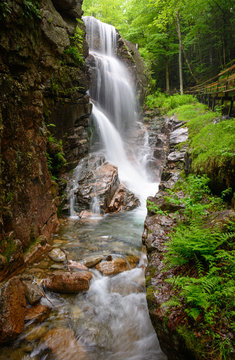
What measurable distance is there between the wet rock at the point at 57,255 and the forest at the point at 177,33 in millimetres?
15414

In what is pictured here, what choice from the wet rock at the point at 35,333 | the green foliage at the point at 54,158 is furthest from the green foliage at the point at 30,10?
the wet rock at the point at 35,333

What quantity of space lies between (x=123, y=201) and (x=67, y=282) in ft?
19.1

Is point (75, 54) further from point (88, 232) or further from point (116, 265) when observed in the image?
point (116, 265)

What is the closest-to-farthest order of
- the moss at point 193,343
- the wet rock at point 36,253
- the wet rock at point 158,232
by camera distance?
the moss at point 193,343 → the wet rock at point 158,232 → the wet rock at point 36,253

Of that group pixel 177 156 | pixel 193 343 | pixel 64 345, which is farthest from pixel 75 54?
pixel 193 343

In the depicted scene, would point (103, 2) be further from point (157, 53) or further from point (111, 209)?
point (111, 209)

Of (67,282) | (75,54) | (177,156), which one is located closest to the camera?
(67,282)

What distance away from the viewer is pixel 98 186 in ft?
30.1

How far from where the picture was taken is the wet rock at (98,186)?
878cm

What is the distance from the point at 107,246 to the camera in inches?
222

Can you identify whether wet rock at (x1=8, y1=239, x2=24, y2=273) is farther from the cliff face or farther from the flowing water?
the flowing water

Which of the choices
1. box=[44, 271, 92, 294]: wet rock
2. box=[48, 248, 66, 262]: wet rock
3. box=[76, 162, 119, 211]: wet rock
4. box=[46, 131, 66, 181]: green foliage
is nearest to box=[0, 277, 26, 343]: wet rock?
box=[44, 271, 92, 294]: wet rock

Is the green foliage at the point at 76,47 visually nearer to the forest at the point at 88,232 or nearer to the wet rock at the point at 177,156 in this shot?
the forest at the point at 88,232

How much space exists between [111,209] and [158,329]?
21.5 ft
